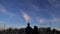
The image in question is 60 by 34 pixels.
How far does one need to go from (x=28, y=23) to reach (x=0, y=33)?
20945mm

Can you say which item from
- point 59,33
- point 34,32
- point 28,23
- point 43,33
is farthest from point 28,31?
point 59,33

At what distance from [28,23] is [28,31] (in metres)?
1.72

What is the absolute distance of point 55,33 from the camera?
45406 millimetres

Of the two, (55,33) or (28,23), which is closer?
(28,23)

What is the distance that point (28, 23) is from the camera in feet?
102

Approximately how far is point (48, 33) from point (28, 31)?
1532 centimetres

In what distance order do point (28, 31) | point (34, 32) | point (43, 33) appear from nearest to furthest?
point (28, 31), point (34, 32), point (43, 33)

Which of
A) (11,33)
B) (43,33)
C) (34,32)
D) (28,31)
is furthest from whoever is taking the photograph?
(11,33)

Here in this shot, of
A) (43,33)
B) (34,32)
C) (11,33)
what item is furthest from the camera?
(11,33)

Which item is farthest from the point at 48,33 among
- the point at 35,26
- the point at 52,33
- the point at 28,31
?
the point at 28,31

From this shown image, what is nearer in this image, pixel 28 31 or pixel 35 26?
pixel 28 31

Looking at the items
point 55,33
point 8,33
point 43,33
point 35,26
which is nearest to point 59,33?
point 55,33

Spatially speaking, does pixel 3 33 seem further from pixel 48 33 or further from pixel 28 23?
pixel 28 23

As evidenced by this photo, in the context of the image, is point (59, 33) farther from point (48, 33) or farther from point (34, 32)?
point (34, 32)
